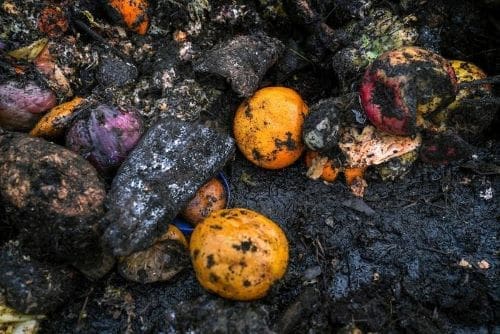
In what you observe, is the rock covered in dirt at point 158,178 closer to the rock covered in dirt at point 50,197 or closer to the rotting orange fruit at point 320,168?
the rock covered in dirt at point 50,197

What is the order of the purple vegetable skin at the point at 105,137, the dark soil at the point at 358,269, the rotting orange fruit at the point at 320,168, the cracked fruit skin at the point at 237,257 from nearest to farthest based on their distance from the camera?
the cracked fruit skin at the point at 237,257, the dark soil at the point at 358,269, the purple vegetable skin at the point at 105,137, the rotting orange fruit at the point at 320,168

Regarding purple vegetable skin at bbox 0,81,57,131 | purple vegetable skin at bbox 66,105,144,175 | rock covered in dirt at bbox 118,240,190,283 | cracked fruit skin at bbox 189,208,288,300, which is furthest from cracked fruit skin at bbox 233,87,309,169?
purple vegetable skin at bbox 0,81,57,131

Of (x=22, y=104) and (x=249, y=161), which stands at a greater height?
(x=22, y=104)

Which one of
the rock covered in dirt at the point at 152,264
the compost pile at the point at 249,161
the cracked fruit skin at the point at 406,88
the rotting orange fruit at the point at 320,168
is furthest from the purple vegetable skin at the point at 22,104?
the cracked fruit skin at the point at 406,88

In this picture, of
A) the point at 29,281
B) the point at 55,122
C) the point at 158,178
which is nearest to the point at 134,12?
the point at 55,122

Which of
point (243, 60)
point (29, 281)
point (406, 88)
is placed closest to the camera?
point (29, 281)

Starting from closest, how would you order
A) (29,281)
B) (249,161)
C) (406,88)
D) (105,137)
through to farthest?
1. (29,281)
2. (406,88)
3. (105,137)
4. (249,161)

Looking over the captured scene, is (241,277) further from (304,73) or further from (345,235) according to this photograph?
(304,73)

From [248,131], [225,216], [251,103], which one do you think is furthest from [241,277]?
[251,103]

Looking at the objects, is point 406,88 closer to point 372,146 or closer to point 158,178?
point 372,146
